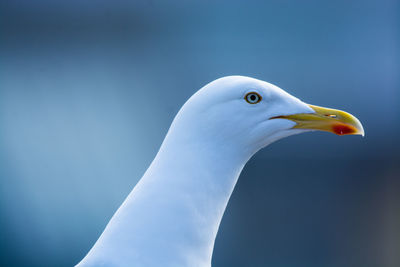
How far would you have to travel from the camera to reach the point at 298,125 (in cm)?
69

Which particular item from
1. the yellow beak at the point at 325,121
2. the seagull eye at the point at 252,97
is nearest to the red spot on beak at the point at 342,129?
the yellow beak at the point at 325,121

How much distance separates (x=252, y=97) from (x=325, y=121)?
11 centimetres

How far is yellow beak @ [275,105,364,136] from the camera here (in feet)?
2.25

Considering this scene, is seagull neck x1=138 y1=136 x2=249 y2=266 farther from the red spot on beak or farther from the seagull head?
the red spot on beak

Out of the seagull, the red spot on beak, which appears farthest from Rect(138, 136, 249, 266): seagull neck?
the red spot on beak

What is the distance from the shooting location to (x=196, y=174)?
2.12 feet

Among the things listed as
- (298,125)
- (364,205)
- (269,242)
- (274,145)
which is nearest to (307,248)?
(269,242)

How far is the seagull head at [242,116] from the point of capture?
0.65m

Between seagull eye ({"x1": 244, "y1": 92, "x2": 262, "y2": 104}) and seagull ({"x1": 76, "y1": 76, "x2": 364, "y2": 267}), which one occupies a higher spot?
seagull eye ({"x1": 244, "y1": 92, "x2": 262, "y2": 104})

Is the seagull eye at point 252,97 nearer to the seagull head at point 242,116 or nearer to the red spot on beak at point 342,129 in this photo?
the seagull head at point 242,116

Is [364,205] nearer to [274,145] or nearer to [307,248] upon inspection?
[307,248]

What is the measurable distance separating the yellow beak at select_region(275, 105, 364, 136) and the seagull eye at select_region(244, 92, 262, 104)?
0.04m

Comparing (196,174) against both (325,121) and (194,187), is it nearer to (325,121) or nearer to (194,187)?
(194,187)

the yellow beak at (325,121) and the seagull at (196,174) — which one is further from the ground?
the yellow beak at (325,121)
